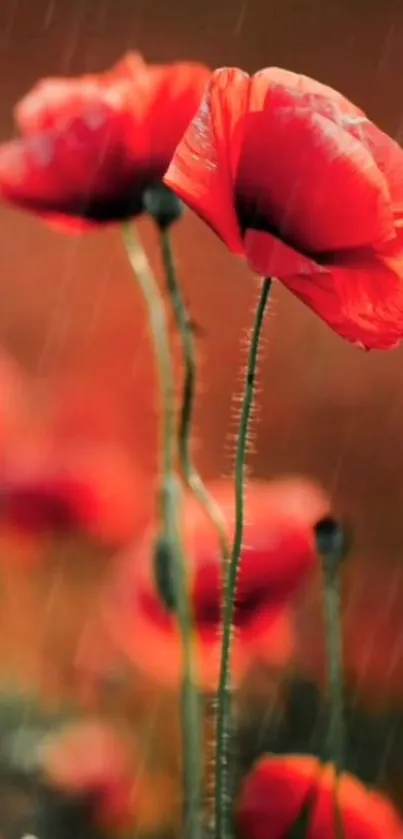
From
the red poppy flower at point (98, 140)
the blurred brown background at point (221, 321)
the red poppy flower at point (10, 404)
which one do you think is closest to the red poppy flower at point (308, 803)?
the blurred brown background at point (221, 321)

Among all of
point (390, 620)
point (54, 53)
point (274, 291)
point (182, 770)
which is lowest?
A: point (182, 770)

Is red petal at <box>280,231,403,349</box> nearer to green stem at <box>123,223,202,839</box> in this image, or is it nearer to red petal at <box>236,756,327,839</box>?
green stem at <box>123,223,202,839</box>

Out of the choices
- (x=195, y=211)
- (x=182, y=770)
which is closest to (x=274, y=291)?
(x=195, y=211)

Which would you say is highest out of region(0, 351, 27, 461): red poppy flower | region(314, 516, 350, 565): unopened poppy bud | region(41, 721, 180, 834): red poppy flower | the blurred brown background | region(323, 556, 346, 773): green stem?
the blurred brown background

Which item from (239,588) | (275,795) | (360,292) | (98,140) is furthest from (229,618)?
A: (98,140)

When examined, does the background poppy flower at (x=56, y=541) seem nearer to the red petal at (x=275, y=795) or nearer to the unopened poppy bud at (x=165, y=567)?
the unopened poppy bud at (x=165, y=567)

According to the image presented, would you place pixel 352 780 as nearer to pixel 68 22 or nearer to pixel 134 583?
pixel 134 583

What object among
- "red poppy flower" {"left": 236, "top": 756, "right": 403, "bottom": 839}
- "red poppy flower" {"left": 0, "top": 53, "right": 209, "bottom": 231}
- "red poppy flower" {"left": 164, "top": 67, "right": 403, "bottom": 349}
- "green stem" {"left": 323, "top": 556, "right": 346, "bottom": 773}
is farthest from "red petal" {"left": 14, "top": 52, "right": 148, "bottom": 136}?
"red poppy flower" {"left": 236, "top": 756, "right": 403, "bottom": 839}
